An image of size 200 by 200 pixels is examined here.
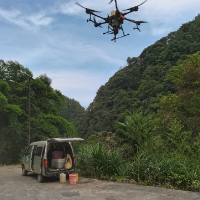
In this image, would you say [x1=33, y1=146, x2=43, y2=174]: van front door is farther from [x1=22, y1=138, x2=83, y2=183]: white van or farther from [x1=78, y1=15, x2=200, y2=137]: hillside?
[x1=78, y1=15, x2=200, y2=137]: hillside

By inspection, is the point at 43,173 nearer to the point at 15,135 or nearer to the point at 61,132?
the point at 15,135

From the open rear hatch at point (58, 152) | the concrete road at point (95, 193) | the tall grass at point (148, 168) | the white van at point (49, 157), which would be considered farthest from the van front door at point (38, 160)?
the tall grass at point (148, 168)

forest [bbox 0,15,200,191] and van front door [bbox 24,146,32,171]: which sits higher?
forest [bbox 0,15,200,191]

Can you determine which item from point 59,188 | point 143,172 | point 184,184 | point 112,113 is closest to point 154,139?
point 143,172

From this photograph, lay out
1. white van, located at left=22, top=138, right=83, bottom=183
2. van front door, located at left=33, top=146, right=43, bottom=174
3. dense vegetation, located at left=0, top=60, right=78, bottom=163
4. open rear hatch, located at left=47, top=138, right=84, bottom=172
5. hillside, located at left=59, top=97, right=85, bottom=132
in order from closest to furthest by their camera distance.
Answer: white van, located at left=22, top=138, right=83, bottom=183
van front door, located at left=33, top=146, right=43, bottom=174
open rear hatch, located at left=47, top=138, right=84, bottom=172
dense vegetation, located at left=0, top=60, right=78, bottom=163
hillside, located at left=59, top=97, right=85, bottom=132

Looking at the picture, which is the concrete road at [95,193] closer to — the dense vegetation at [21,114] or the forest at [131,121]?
the forest at [131,121]

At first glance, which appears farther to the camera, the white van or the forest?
the white van

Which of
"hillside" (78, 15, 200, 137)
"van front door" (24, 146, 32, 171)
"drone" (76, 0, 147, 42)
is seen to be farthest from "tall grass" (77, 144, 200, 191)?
"hillside" (78, 15, 200, 137)

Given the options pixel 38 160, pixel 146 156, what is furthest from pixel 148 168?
pixel 38 160
